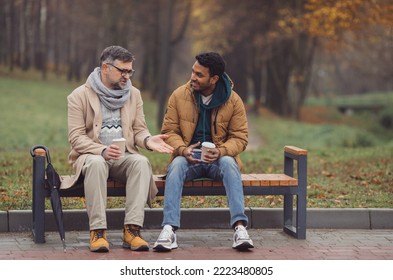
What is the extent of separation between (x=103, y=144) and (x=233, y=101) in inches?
49.0

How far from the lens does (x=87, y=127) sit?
26.9 feet

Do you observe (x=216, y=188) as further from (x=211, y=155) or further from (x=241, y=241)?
(x=241, y=241)

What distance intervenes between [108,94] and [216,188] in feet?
4.15

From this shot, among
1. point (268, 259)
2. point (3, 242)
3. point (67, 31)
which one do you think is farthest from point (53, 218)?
point (67, 31)

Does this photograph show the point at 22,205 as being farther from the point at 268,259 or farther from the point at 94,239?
the point at 268,259

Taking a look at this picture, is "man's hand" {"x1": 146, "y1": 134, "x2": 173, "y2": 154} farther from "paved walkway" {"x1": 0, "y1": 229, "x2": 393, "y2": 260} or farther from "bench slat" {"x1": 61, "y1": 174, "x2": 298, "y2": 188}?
"paved walkway" {"x1": 0, "y1": 229, "x2": 393, "y2": 260}

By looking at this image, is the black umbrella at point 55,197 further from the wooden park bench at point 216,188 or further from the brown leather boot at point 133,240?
the brown leather boot at point 133,240

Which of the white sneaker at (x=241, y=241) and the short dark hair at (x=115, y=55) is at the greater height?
the short dark hair at (x=115, y=55)

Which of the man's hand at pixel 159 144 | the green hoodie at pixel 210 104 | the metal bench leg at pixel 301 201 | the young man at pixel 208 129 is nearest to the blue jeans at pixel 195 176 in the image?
the young man at pixel 208 129

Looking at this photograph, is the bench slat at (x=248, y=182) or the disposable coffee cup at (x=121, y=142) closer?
the disposable coffee cup at (x=121, y=142)

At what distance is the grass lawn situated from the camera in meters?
9.91

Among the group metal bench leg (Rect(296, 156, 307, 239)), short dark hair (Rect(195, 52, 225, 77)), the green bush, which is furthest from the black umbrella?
the green bush

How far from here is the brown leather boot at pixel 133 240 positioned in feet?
25.3

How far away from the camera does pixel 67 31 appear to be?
48.9m
